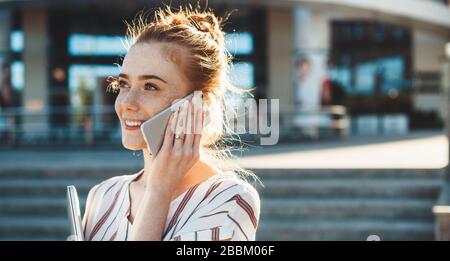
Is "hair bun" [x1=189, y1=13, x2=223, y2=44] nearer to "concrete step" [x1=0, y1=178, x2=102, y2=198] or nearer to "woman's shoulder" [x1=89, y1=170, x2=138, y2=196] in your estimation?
"woman's shoulder" [x1=89, y1=170, x2=138, y2=196]

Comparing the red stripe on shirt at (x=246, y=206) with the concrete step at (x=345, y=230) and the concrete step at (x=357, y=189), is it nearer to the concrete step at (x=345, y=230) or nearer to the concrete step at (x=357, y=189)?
the concrete step at (x=345, y=230)

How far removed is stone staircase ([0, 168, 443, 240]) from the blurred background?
0.04 ft

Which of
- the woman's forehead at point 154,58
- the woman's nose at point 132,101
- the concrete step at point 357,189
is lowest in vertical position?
the concrete step at point 357,189

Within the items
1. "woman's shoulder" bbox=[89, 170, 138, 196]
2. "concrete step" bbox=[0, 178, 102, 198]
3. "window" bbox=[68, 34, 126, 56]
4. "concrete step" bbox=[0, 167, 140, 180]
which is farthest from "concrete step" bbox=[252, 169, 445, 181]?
"window" bbox=[68, 34, 126, 56]

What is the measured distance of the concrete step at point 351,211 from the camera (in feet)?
20.0

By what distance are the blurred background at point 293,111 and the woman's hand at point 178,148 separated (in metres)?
0.37

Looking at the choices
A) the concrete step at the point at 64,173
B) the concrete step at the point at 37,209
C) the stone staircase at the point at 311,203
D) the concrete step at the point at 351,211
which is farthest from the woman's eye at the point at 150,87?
the concrete step at the point at 64,173

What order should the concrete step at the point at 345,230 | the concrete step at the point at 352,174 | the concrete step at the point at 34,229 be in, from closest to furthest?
the concrete step at the point at 345,230 → the concrete step at the point at 34,229 → the concrete step at the point at 352,174

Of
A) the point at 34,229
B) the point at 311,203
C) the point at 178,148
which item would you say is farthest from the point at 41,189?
the point at 178,148

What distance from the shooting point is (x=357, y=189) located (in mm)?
6438

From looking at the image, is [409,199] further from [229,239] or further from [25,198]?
[229,239]

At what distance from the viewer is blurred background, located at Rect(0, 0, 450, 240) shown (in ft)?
20.1

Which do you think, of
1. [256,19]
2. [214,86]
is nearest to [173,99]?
[214,86]
